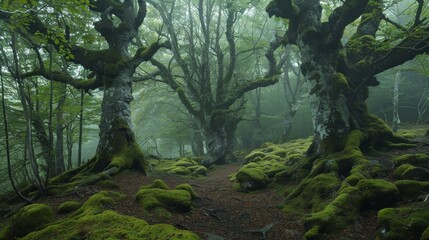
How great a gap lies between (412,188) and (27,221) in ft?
24.8

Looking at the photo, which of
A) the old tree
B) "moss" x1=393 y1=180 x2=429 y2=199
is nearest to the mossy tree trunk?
the old tree

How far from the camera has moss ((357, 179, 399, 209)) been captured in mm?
5723

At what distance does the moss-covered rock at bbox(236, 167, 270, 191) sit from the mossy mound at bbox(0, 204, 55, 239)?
6084 millimetres

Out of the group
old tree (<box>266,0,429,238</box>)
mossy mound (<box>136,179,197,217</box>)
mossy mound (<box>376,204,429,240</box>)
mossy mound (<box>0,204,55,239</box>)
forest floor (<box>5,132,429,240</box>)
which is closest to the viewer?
mossy mound (<box>376,204,429,240</box>)

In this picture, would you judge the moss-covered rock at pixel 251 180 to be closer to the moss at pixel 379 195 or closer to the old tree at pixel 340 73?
the old tree at pixel 340 73

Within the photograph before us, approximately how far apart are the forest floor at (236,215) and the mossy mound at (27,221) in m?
0.99

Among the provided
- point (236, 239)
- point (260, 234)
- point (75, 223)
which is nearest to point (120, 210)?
point (75, 223)

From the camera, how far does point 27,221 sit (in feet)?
17.2

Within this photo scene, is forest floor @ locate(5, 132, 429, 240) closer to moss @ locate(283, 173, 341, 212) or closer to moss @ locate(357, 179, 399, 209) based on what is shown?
moss @ locate(357, 179, 399, 209)

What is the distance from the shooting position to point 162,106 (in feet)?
97.4

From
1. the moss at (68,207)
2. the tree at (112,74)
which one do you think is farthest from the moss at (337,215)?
the tree at (112,74)

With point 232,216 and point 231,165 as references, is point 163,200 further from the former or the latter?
point 231,165

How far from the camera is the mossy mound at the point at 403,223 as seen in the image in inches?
159

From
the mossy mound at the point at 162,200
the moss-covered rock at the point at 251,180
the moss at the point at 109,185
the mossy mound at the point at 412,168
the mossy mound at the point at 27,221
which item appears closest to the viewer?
the mossy mound at the point at 27,221
